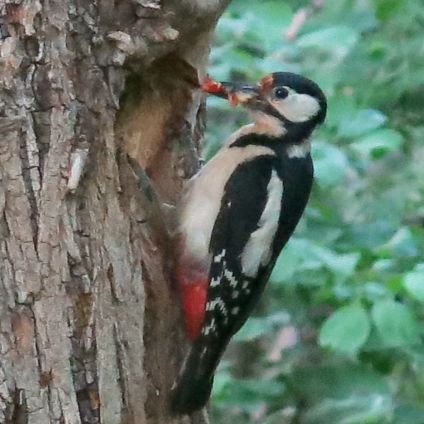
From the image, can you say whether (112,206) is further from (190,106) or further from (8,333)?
(190,106)

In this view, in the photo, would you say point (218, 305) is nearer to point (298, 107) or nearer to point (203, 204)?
point (203, 204)

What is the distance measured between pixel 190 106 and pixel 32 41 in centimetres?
57

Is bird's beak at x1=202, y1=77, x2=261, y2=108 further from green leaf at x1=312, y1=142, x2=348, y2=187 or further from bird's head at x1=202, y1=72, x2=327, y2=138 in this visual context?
green leaf at x1=312, y1=142, x2=348, y2=187

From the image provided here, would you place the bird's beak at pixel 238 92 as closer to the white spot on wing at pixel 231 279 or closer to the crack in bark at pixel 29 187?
the white spot on wing at pixel 231 279

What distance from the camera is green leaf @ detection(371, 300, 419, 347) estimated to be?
6.97ft

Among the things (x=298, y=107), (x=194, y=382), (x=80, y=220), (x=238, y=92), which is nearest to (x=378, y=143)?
(x=298, y=107)

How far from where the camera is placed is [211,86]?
2186 millimetres

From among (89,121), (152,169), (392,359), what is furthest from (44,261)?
(392,359)

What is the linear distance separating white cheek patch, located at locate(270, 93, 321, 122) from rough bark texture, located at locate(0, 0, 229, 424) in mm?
339

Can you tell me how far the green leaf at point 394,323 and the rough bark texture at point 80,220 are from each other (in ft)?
1.47

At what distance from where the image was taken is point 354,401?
2.73 m

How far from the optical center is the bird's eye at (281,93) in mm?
2262

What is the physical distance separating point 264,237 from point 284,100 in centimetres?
35

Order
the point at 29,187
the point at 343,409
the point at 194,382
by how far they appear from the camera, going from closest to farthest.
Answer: the point at 29,187 < the point at 194,382 < the point at 343,409
